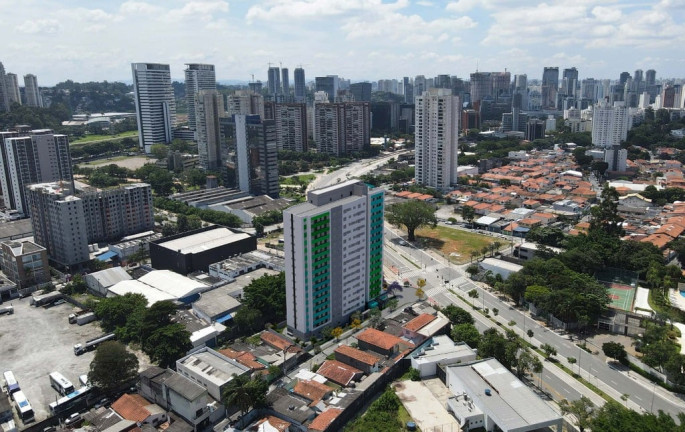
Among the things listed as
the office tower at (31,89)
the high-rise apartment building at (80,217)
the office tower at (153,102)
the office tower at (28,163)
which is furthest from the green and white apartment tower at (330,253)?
the office tower at (31,89)

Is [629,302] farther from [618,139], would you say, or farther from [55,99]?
[55,99]

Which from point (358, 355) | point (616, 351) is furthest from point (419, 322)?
point (616, 351)

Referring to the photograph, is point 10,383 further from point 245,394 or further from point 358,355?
point 358,355

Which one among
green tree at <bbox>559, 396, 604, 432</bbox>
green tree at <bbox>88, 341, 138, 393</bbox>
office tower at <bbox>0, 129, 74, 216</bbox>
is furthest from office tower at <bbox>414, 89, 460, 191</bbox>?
green tree at <bbox>88, 341, 138, 393</bbox>

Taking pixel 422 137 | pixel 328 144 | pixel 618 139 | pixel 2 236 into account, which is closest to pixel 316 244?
pixel 2 236

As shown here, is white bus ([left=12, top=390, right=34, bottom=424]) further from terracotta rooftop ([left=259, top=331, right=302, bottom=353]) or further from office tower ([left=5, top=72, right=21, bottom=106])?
office tower ([left=5, top=72, right=21, bottom=106])

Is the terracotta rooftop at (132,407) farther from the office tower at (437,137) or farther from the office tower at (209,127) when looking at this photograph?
the office tower at (209,127)
